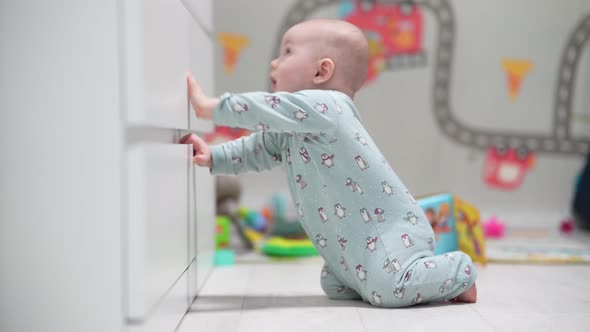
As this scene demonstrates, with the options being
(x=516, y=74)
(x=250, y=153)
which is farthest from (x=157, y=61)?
(x=516, y=74)

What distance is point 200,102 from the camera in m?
1.05

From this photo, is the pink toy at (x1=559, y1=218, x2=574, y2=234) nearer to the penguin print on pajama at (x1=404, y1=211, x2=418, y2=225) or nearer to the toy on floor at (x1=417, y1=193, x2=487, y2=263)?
the toy on floor at (x1=417, y1=193, x2=487, y2=263)

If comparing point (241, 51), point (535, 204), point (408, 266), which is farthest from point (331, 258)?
point (535, 204)

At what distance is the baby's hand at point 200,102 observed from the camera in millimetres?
1023

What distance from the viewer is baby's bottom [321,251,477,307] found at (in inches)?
43.8

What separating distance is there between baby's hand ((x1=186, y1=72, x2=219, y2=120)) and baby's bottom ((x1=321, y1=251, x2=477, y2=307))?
416mm

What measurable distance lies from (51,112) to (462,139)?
1.86m

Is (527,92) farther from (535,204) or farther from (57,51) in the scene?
(57,51)

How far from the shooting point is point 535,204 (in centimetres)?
243

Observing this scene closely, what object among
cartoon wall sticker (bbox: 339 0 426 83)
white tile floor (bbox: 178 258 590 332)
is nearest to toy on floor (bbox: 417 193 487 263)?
white tile floor (bbox: 178 258 590 332)

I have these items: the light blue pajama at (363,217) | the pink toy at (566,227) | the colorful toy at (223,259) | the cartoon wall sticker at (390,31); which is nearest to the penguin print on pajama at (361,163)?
the light blue pajama at (363,217)

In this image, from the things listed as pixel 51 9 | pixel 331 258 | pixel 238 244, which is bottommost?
pixel 238 244

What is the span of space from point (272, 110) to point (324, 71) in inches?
8.2

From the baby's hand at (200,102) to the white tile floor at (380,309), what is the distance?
0.34m
